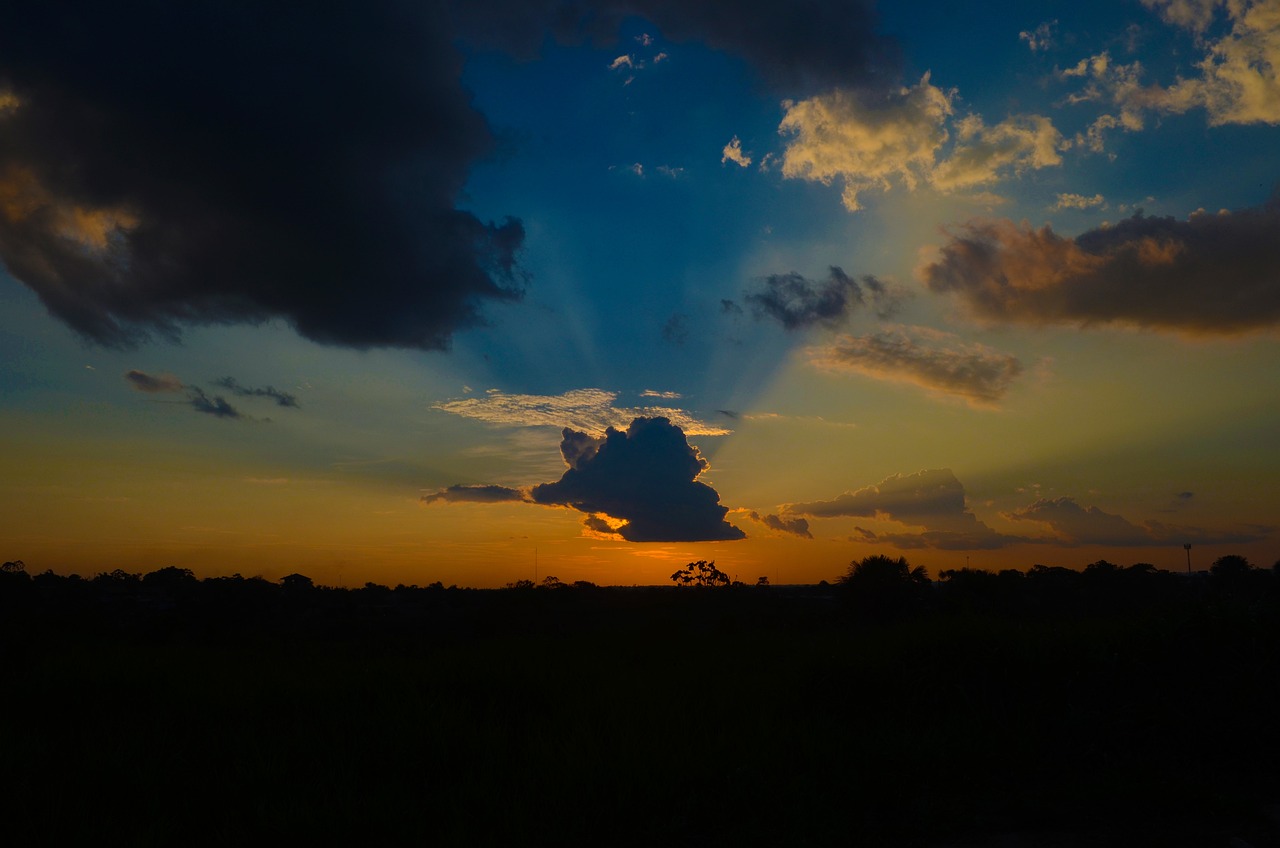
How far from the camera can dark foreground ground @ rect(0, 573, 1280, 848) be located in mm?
6441

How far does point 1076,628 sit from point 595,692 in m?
6.94

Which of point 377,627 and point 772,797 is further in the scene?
point 377,627

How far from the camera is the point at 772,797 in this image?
6934mm

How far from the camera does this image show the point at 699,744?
26.7ft

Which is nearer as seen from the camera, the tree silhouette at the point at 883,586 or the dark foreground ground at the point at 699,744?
the dark foreground ground at the point at 699,744

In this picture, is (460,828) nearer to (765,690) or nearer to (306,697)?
(306,697)

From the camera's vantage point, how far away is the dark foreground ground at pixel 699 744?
6441mm

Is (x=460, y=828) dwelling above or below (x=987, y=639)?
below

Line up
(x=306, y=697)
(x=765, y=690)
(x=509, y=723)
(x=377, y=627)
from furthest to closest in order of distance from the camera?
1. (x=377, y=627)
2. (x=765, y=690)
3. (x=306, y=697)
4. (x=509, y=723)

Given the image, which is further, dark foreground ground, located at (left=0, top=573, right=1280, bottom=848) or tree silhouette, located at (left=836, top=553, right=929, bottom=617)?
tree silhouette, located at (left=836, top=553, right=929, bottom=617)

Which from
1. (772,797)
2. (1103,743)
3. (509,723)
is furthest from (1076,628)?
(509,723)

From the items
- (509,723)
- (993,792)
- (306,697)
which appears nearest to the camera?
(993,792)

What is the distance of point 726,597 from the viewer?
209 feet

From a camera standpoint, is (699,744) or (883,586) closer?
(699,744)
